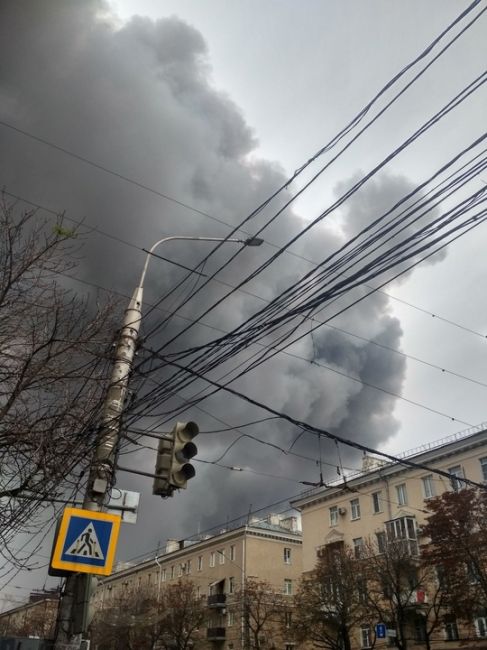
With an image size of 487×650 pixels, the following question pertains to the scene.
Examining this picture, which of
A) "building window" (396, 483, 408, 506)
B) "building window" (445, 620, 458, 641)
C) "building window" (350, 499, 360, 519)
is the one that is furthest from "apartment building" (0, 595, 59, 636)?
"building window" (445, 620, 458, 641)

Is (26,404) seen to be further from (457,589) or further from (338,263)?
(457,589)

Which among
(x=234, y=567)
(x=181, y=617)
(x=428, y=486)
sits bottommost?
(x=181, y=617)

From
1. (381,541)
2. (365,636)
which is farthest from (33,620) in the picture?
(381,541)

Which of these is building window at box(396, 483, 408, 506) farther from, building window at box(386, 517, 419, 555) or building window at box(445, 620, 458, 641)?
building window at box(445, 620, 458, 641)

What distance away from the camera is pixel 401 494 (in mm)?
39531

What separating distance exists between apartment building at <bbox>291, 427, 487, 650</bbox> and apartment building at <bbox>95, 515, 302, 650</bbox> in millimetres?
8418

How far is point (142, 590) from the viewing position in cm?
5691

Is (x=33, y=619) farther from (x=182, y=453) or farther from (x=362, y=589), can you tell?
(x=182, y=453)

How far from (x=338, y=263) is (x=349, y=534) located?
38.7m

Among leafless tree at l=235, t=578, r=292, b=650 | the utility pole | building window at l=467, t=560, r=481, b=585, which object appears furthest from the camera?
leafless tree at l=235, t=578, r=292, b=650

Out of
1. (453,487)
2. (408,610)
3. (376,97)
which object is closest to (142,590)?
(408,610)

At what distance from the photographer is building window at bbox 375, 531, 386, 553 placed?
→ 1417 inches

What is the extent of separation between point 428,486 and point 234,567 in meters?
24.0

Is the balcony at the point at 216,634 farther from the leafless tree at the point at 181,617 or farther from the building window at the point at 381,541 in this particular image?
the building window at the point at 381,541
